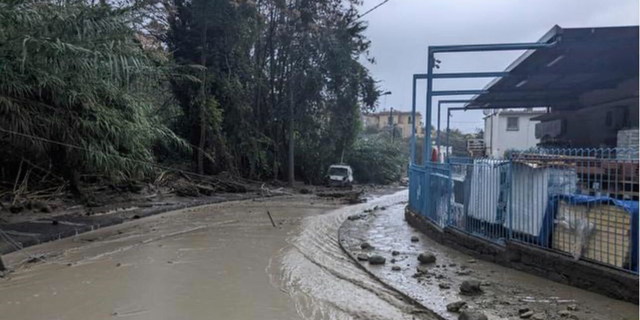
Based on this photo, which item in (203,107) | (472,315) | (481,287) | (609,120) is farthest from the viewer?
(203,107)

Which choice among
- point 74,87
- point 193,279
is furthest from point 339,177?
point 193,279

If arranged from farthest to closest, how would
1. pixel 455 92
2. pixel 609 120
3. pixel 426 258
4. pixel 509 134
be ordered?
pixel 509 134 < pixel 455 92 < pixel 609 120 < pixel 426 258

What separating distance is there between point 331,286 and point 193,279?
1.96 meters

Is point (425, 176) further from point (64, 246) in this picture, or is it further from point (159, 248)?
point (64, 246)

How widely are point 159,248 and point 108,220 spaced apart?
137 inches

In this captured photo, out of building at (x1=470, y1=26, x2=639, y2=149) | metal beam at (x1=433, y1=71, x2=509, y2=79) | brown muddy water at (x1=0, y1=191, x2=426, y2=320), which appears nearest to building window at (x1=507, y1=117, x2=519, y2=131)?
building at (x1=470, y1=26, x2=639, y2=149)

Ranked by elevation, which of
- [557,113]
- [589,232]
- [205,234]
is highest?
[557,113]

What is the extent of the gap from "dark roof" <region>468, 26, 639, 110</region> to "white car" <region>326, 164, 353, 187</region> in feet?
37.9

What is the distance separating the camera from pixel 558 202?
6.57 m

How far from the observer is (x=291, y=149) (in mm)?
28391

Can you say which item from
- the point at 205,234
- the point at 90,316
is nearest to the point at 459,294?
Answer: the point at 90,316

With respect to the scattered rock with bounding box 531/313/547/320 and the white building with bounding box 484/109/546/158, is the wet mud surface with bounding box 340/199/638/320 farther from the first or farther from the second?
the white building with bounding box 484/109/546/158

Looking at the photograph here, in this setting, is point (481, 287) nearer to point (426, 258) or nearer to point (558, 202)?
point (558, 202)

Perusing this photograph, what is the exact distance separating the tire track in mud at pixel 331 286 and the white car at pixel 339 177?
18.5 metres
